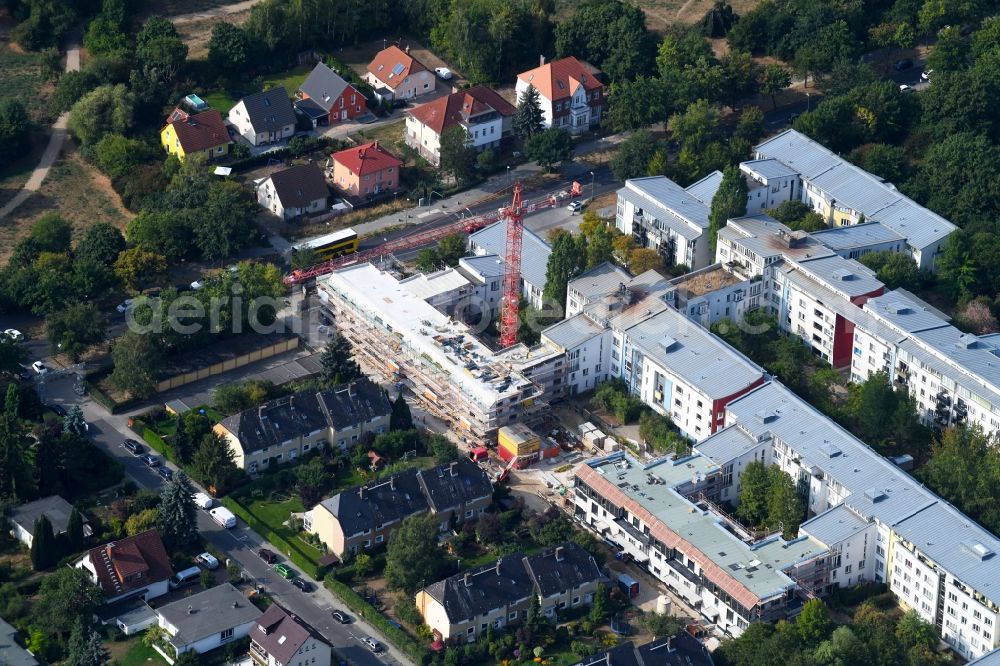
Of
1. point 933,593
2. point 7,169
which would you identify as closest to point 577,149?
point 7,169

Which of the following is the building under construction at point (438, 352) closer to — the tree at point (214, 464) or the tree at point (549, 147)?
the tree at point (214, 464)

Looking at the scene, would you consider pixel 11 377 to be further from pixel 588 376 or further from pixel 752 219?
pixel 752 219

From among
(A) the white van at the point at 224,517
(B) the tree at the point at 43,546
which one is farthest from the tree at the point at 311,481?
(B) the tree at the point at 43,546

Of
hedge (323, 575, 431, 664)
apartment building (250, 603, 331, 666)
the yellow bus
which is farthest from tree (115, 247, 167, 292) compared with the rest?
apartment building (250, 603, 331, 666)

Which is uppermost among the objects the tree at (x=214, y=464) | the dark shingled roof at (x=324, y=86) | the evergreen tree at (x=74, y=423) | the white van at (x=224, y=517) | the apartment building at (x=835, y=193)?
the dark shingled roof at (x=324, y=86)

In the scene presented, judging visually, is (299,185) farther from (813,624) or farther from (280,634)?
(813,624)

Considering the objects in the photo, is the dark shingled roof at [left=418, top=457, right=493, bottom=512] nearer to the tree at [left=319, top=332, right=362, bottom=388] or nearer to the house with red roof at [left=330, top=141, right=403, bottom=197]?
the tree at [left=319, top=332, right=362, bottom=388]
